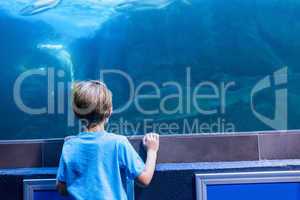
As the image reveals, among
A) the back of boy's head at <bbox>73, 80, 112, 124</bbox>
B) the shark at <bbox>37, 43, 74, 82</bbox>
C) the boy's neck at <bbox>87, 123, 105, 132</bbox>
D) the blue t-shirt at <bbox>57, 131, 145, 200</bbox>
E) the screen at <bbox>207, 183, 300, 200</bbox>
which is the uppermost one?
the shark at <bbox>37, 43, 74, 82</bbox>

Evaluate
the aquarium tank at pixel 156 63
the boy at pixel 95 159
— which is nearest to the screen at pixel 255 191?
the aquarium tank at pixel 156 63

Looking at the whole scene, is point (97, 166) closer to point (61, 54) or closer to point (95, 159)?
point (95, 159)

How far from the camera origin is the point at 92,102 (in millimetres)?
2154

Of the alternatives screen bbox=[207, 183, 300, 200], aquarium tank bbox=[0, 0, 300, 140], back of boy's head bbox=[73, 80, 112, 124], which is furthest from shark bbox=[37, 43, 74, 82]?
screen bbox=[207, 183, 300, 200]

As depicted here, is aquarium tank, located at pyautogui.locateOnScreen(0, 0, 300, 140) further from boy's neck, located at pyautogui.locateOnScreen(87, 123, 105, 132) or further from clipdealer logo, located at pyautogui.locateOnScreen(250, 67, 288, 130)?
boy's neck, located at pyautogui.locateOnScreen(87, 123, 105, 132)

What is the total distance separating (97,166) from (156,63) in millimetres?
675

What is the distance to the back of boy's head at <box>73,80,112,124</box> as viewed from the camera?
2160 millimetres

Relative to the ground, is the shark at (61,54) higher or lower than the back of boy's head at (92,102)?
higher

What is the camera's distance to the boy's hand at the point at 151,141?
2.46 m

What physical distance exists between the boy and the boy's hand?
0.26 meters

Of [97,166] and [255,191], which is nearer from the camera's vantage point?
[97,166]

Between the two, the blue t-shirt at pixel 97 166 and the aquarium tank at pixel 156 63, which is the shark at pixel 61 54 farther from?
the blue t-shirt at pixel 97 166

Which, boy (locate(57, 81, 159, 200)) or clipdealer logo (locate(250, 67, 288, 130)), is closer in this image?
boy (locate(57, 81, 159, 200))

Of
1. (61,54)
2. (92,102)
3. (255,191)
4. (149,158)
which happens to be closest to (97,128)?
(92,102)
